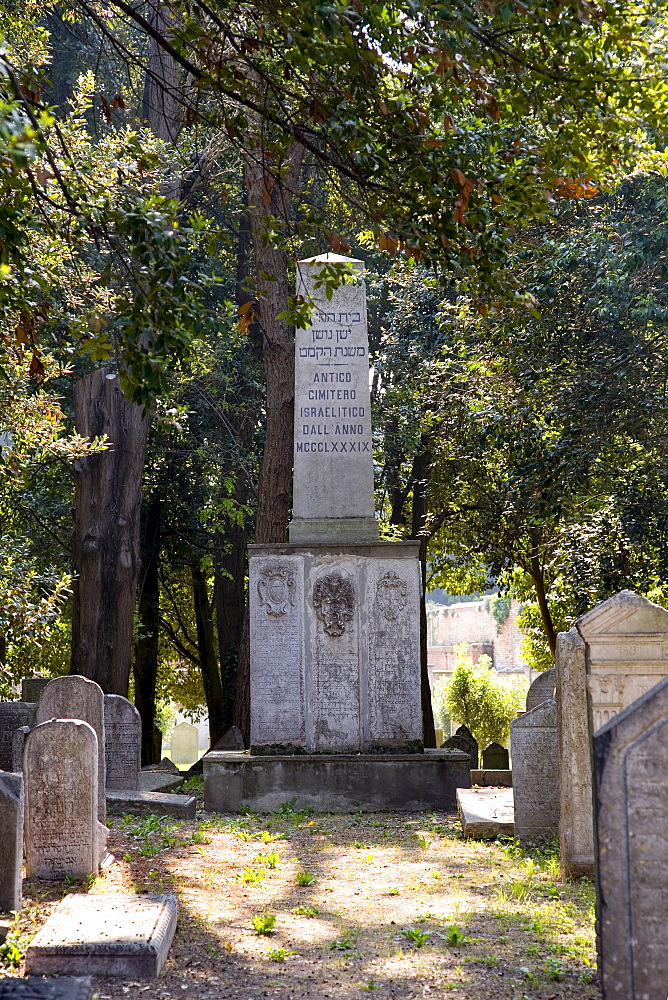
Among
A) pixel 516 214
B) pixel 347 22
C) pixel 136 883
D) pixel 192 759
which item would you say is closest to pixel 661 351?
pixel 516 214

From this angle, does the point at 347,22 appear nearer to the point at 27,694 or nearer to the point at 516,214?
the point at 516,214

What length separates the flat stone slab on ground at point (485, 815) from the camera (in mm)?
8898

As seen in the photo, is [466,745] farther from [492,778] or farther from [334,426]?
[334,426]

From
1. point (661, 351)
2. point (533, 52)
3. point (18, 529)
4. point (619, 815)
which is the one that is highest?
point (533, 52)

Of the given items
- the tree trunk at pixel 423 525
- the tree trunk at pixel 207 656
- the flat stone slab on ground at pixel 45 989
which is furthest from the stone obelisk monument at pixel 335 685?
the tree trunk at pixel 207 656

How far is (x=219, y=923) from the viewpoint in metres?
6.18

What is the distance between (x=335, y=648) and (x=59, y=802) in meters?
4.70

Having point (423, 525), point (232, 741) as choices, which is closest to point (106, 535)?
point (232, 741)

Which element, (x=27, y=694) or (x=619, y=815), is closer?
(x=619, y=815)

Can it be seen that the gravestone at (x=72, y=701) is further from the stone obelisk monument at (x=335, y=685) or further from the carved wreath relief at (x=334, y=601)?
the carved wreath relief at (x=334, y=601)

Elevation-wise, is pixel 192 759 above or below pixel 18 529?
below

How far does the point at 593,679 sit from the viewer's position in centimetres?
663

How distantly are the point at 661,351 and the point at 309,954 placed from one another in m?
7.84

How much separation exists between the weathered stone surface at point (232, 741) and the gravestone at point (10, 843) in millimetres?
8551
